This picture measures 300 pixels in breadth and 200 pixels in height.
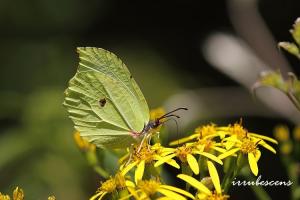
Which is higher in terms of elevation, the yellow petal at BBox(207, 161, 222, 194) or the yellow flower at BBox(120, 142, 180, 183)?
the yellow flower at BBox(120, 142, 180, 183)

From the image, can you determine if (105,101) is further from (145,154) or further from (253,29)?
(253,29)

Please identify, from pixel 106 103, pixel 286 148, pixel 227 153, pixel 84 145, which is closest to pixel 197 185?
pixel 227 153

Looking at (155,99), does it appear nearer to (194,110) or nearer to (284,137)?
(194,110)

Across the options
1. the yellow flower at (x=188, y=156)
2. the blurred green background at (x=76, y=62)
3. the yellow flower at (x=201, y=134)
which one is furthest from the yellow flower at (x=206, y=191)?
the blurred green background at (x=76, y=62)

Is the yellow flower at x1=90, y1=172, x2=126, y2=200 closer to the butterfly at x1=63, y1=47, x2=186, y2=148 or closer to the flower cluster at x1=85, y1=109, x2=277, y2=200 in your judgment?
the flower cluster at x1=85, y1=109, x2=277, y2=200

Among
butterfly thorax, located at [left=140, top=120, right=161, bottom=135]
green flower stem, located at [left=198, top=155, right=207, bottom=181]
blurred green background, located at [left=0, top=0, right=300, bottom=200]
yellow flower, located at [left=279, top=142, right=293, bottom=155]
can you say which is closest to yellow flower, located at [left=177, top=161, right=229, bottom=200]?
green flower stem, located at [left=198, top=155, right=207, bottom=181]

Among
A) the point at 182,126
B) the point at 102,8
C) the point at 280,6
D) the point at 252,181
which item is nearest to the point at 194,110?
the point at 182,126
